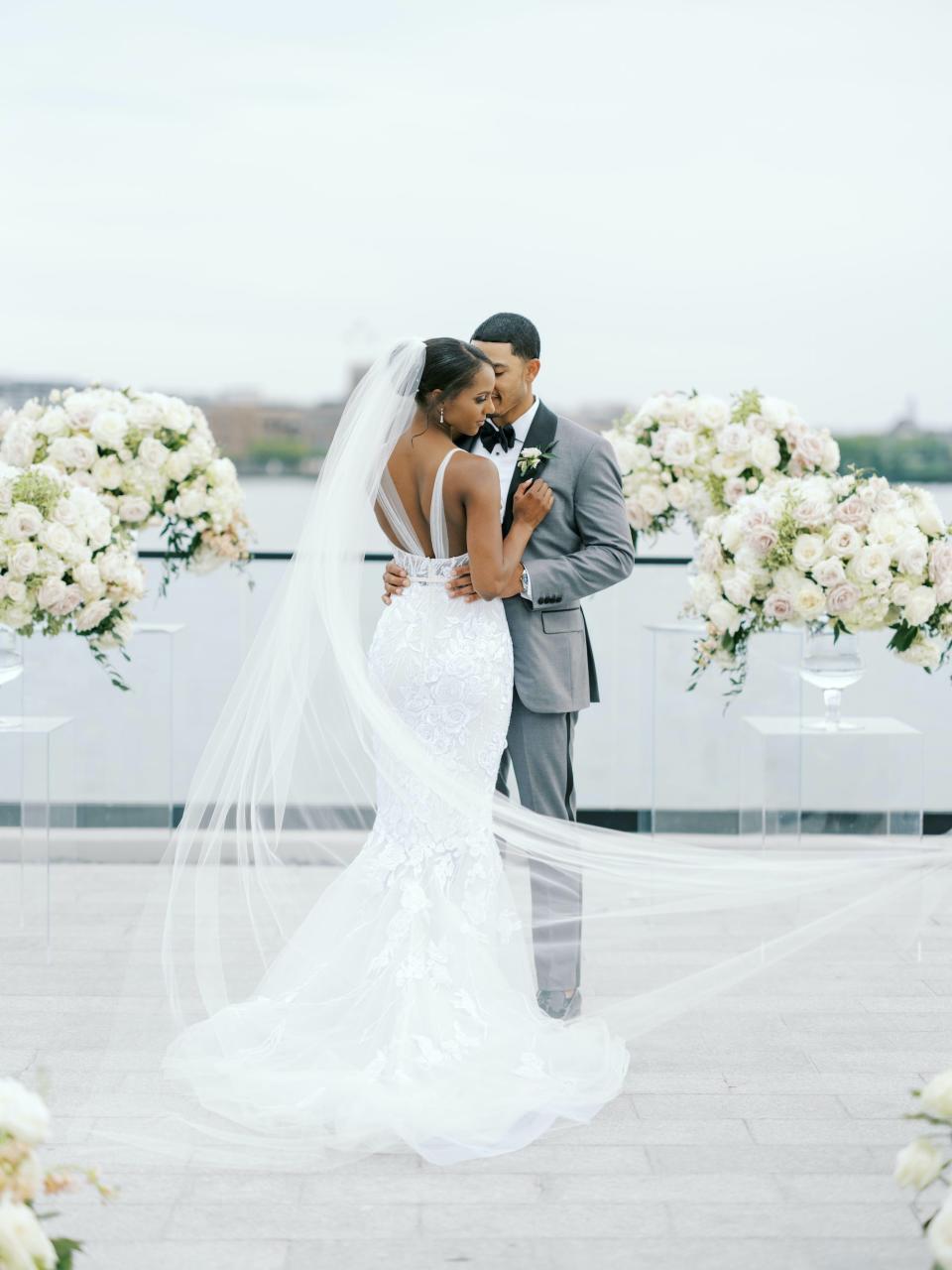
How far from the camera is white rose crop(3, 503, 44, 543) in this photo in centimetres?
469

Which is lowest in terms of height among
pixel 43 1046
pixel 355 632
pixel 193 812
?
pixel 43 1046

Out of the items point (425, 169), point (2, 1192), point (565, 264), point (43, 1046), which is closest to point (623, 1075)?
point (43, 1046)

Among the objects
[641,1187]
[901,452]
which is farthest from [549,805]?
[901,452]

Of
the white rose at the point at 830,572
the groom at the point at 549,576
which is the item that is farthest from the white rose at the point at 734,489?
the groom at the point at 549,576

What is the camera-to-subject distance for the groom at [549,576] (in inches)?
155

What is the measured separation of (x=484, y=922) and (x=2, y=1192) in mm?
1819

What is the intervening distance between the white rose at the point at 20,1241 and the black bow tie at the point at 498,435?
2.34 meters

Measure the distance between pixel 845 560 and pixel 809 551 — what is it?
0.36 feet

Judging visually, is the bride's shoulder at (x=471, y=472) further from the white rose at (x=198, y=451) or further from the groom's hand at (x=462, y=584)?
the white rose at (x=198, y=451)

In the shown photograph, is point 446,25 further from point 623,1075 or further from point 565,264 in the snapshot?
point 623,1075

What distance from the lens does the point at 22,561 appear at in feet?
15.3

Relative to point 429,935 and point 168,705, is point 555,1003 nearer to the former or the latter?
point 429,935

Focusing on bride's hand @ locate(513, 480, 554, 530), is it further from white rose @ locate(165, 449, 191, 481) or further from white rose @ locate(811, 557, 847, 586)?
white rose @ locate(165, 449, 191, 481)

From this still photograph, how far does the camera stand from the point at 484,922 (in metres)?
3.77
